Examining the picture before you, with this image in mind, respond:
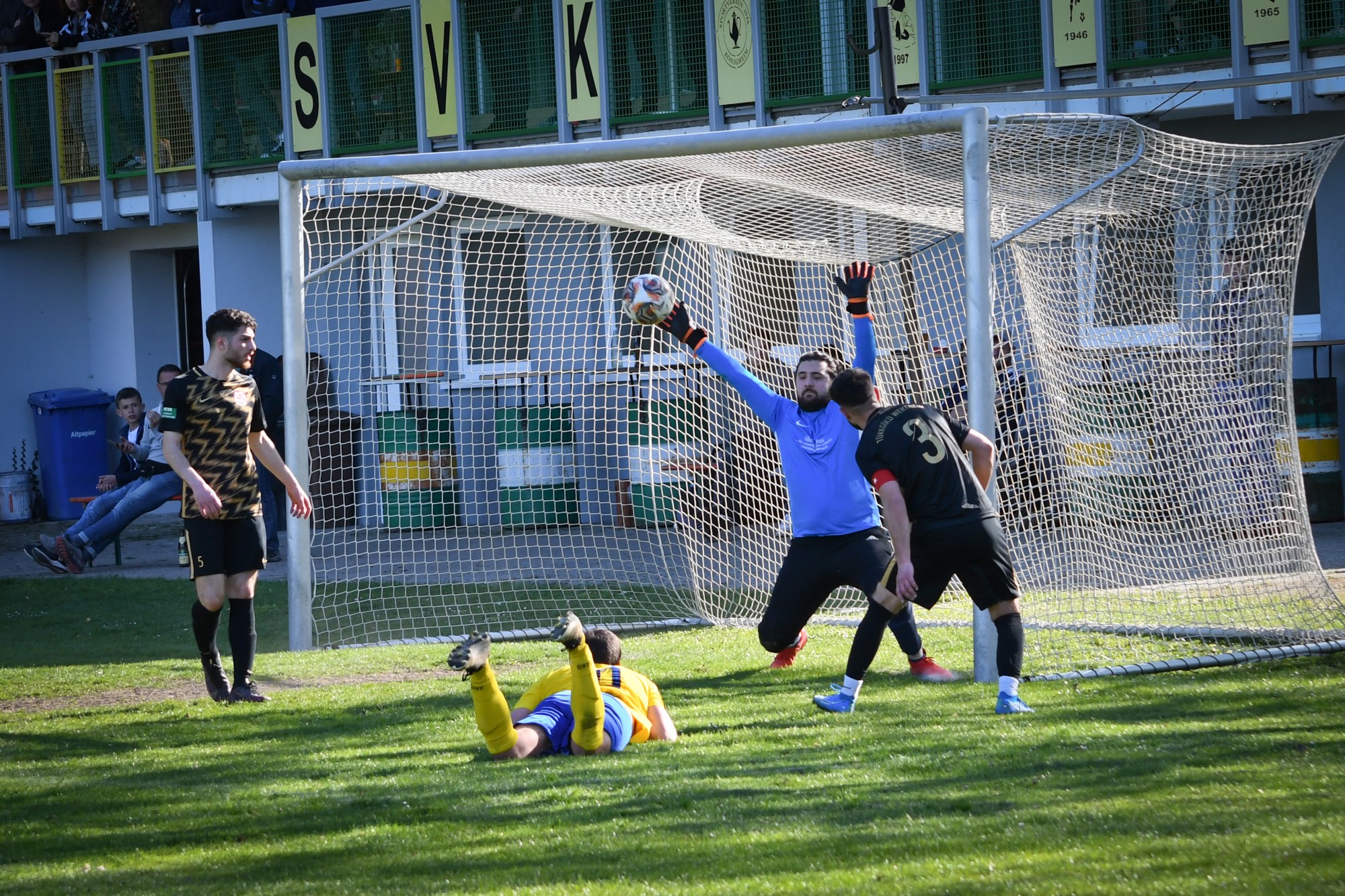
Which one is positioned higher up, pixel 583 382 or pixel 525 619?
pixel 583 382

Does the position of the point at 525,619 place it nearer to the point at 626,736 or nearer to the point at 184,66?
the point at 626,736

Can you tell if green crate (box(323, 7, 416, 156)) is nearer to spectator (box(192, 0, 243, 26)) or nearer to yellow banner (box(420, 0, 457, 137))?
yellow banner (box(420, 0, 457, 137))

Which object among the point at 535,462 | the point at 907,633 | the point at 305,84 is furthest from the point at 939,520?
the point at 305,84

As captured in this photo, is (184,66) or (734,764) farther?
(184,66)

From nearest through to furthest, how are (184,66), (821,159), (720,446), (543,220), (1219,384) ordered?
(821,159) → (1219,384) → (720,446) → (543,220) → (184,66)

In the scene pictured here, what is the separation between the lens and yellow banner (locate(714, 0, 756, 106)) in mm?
14695

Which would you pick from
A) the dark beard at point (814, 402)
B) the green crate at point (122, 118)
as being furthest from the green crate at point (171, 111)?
the dark beard at point (814, 402)

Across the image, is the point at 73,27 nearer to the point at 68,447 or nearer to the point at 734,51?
the point at 68,447

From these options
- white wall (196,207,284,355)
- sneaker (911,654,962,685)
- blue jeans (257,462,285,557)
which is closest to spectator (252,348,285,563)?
blue jeans (257,462,285,557)

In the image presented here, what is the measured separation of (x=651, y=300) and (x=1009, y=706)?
8.64 ft

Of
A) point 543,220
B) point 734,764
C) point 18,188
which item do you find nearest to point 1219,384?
point 734,764

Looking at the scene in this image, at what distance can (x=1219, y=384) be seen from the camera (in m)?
9.23

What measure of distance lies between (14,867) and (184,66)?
15.2 metres

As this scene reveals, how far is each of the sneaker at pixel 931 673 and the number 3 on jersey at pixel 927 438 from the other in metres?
1.38
